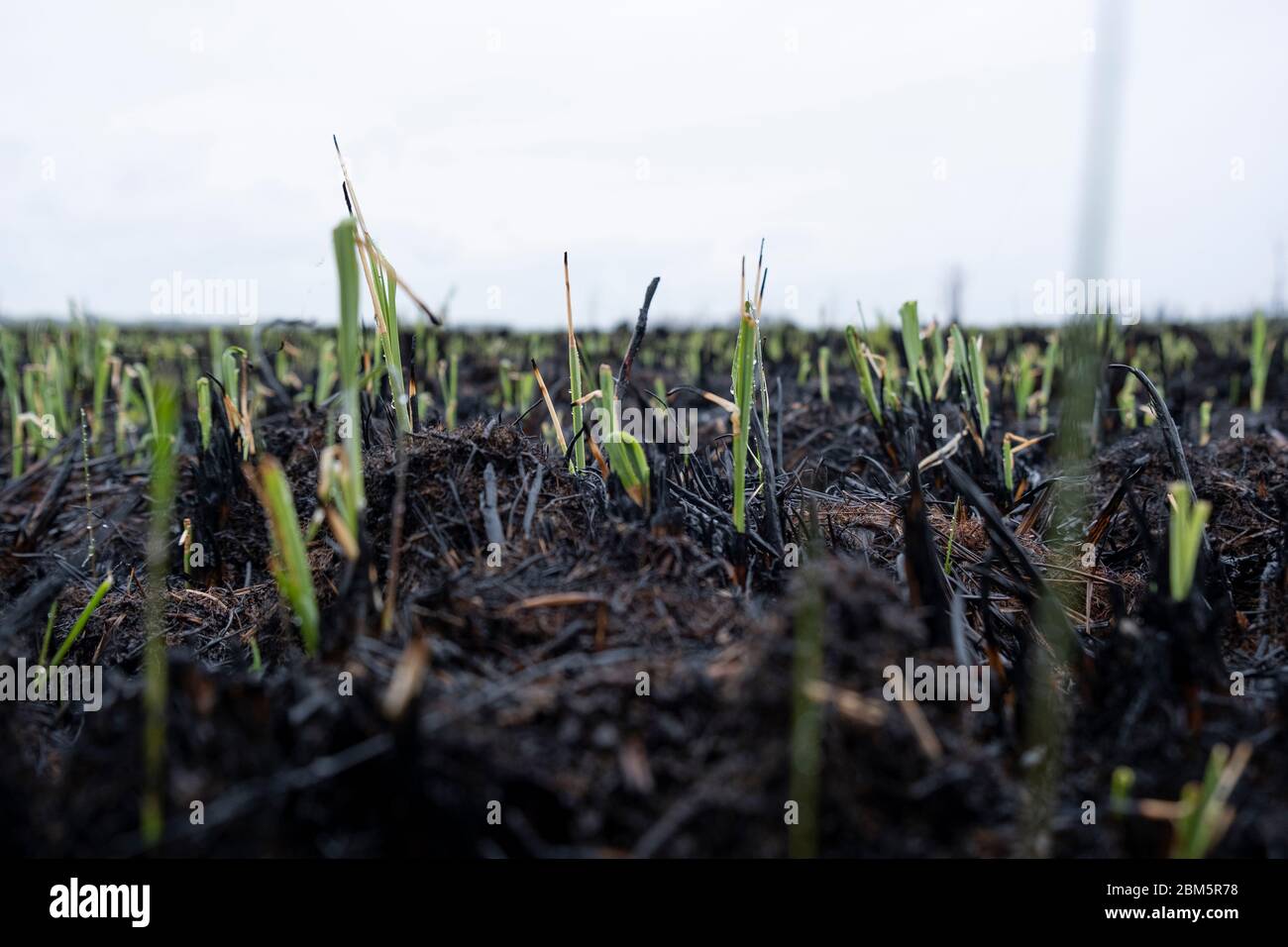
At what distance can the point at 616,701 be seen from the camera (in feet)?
3.16

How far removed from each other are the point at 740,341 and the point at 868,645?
1.94 feet

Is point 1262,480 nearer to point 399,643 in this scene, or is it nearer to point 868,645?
point 868,645

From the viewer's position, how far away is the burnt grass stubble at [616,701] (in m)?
0.85

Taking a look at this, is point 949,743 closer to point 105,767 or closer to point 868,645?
point 868,645

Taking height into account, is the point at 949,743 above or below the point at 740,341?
below

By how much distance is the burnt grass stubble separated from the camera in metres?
0.85

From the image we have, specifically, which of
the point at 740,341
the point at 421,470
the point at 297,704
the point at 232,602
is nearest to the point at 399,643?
the point at 297,704

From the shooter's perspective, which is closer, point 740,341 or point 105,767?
point 105,767

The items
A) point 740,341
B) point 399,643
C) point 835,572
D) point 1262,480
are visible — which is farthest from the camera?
point 1262,480

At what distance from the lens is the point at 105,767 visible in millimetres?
877
